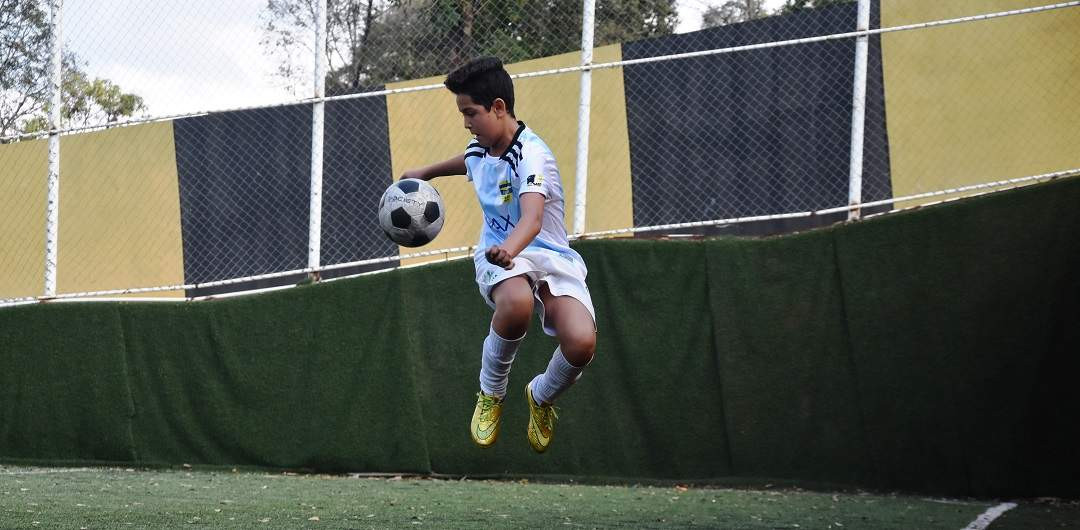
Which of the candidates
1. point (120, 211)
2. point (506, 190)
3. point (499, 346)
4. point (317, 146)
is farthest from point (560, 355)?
point (120, 211)

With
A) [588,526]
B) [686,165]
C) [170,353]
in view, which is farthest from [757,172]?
[170,353]

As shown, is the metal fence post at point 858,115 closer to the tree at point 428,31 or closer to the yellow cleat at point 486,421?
the tree at point 428,31

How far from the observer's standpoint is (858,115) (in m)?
8.09

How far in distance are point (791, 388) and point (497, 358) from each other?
3.98 m

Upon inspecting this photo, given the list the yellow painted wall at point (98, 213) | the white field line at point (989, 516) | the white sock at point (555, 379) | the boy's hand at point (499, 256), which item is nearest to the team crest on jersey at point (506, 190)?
the white sock at point (555, 379)

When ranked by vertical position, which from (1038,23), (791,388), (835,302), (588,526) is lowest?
(588,526)

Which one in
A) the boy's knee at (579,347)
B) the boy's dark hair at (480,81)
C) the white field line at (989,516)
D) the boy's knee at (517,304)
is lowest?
the white field line at (989,516)

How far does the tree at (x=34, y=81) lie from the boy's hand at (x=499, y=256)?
6.53m

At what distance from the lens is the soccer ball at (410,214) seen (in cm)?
487

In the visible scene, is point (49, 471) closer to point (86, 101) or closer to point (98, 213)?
point (98, 213)

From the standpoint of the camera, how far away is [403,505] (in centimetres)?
665

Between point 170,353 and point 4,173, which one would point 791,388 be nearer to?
point 170,353

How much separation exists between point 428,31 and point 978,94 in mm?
4173

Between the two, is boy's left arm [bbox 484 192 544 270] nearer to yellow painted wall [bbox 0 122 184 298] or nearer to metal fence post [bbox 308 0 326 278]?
metal fence post [bbox 308 0 326 278]
